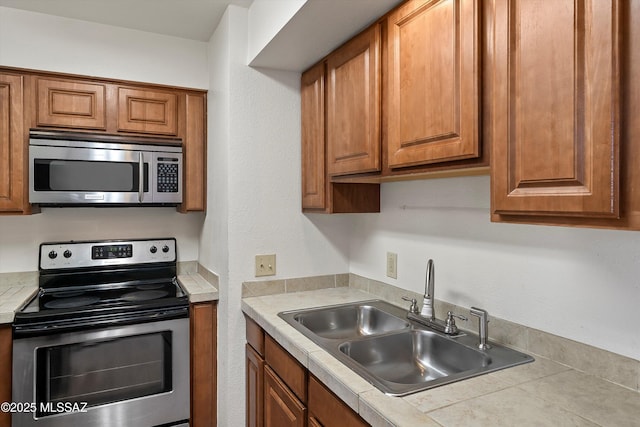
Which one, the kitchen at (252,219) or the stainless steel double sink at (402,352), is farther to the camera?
the kitchen at (252,219)

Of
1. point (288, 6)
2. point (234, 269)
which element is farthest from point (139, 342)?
point (288, 6)

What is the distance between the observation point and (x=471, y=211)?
1.51 m

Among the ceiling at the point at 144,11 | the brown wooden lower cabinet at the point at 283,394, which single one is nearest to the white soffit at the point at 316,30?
the ceiling at the point at 144,11

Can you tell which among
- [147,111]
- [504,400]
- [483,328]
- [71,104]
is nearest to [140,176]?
[147,111]

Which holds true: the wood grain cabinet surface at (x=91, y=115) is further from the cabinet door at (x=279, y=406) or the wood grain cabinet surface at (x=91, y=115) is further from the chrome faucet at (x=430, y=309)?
the chrome faucet at (x=430, y=309)

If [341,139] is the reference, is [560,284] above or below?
below

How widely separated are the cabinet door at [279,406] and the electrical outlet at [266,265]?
1.64 ft

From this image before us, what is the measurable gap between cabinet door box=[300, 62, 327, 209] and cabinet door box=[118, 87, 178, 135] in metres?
0.80

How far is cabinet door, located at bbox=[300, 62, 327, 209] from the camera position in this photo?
6.40 ft

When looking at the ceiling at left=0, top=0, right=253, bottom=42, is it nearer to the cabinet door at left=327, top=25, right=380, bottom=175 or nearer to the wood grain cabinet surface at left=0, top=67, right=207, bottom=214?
the wood grain cabinet surface at left=0, top=67, right=207, bottom=214

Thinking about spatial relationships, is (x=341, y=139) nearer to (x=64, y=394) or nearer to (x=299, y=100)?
(x=299, y=100)

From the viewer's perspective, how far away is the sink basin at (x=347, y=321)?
177 centimetres

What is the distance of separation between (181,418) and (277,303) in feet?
2.69

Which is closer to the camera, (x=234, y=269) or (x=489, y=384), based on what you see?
(x=489, y=384)
